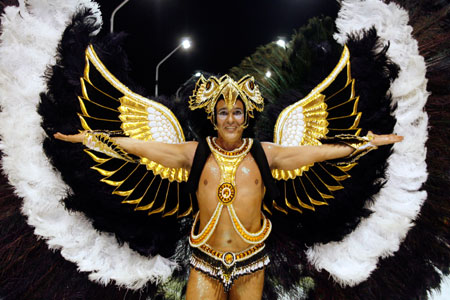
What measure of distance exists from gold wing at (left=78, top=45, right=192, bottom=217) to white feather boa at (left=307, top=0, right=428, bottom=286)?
3.22ft

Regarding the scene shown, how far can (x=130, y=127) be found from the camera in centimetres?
149

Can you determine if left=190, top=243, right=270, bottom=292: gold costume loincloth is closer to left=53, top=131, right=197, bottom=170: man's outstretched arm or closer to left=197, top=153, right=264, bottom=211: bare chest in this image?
left=197, top=153, right=264, bottom=211: bare chest

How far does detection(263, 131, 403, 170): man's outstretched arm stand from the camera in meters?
1.36

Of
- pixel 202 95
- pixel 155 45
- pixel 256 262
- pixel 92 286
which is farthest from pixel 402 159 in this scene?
pixel 155 45

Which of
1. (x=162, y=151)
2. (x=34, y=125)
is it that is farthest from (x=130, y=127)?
(x=34, y=125)

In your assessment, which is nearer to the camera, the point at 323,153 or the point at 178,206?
the point at 323,153

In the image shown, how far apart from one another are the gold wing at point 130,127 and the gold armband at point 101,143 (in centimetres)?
19

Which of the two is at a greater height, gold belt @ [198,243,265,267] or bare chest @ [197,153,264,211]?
bare chest @ [197,153,264,211]

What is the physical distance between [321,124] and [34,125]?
1.35 meters

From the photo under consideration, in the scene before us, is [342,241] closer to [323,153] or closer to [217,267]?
[323,153]

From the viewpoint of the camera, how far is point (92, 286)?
5.14ft

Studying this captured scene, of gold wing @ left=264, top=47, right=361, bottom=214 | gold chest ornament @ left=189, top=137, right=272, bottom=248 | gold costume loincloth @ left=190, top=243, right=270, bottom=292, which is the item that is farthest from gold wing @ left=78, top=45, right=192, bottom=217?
gold wing @ left=264, top=47, right=361, bottom=214

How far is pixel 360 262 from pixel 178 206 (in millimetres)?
991

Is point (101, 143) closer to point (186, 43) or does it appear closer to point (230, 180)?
point (230, 180)
